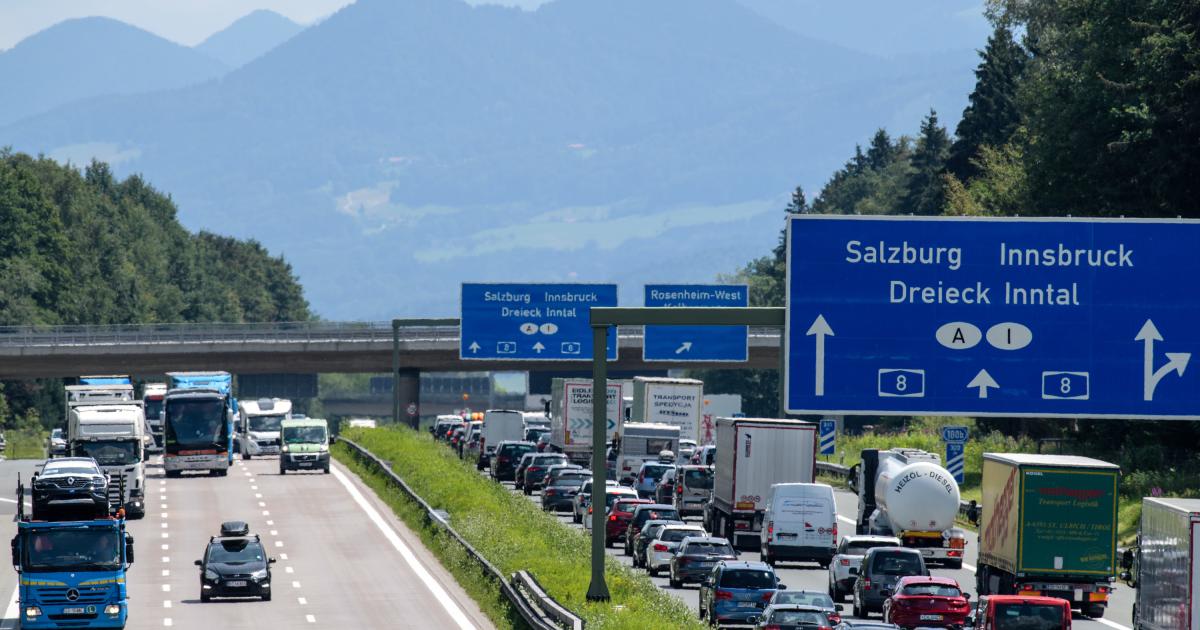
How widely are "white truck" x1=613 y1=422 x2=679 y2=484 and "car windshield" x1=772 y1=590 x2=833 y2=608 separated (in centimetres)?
4189

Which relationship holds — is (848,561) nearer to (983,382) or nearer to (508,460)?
(983,382)

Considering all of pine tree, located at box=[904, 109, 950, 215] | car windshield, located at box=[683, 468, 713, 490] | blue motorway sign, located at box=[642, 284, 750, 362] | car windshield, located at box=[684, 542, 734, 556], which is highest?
pine tree, located at box=[904, 109, 950, 215]

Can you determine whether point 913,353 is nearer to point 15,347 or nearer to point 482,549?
point 482,549

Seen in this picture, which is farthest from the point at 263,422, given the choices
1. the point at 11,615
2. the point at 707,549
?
the point at 11,615

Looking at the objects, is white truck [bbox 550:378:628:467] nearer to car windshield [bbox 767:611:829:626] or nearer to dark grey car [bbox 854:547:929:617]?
dark grey car [bbox 854:547:929:617]

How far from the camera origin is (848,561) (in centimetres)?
4431

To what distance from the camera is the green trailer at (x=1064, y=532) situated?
4128cm

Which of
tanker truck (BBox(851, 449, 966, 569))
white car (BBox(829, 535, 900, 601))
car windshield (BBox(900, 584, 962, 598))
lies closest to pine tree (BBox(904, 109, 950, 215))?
tanker truck (BBox(851, 449, 966, 569))

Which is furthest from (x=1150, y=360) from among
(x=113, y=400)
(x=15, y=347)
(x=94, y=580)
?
(x=15, y=347)

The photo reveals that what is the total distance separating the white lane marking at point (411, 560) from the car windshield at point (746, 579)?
18.7 ft

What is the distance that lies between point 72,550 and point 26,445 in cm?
8462

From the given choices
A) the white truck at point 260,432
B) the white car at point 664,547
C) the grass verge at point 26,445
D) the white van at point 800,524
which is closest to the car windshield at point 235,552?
the white car at point 664,547

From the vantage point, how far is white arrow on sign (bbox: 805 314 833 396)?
104ft

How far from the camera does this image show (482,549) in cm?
5041
